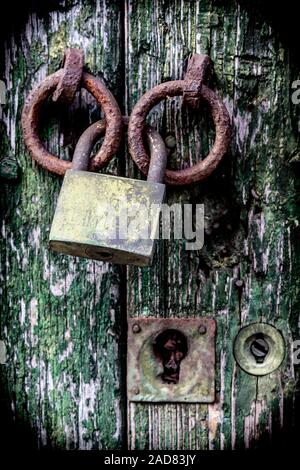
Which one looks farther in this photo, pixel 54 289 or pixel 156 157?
pixel 54 289

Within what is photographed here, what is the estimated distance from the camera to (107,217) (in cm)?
69

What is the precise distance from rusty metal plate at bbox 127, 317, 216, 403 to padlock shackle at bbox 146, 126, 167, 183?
0.25 meters

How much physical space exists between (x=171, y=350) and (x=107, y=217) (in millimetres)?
299

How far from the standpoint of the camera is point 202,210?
87 centimetres

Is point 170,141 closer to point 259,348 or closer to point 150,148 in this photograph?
point 150,148

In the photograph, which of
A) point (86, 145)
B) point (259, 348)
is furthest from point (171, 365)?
point (86, 145)

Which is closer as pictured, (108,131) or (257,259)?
(108,131)

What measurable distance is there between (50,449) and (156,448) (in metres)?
0.17

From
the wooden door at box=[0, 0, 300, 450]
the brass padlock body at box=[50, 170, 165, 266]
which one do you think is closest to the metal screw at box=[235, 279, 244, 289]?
the wooden door at box=[0, 0, 300, 450]

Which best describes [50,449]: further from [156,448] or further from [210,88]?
[210,88]

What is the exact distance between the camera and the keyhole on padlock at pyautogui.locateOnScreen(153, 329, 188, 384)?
891 mm

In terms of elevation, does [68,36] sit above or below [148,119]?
above

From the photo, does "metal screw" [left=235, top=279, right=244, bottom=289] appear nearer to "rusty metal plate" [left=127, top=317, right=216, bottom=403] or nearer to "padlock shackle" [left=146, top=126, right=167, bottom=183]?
→ "rusty metal plate" [left=127, top=317, right=216, bottom=403]

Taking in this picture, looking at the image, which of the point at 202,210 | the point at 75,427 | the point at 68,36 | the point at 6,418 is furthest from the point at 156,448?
the point at 68,36
